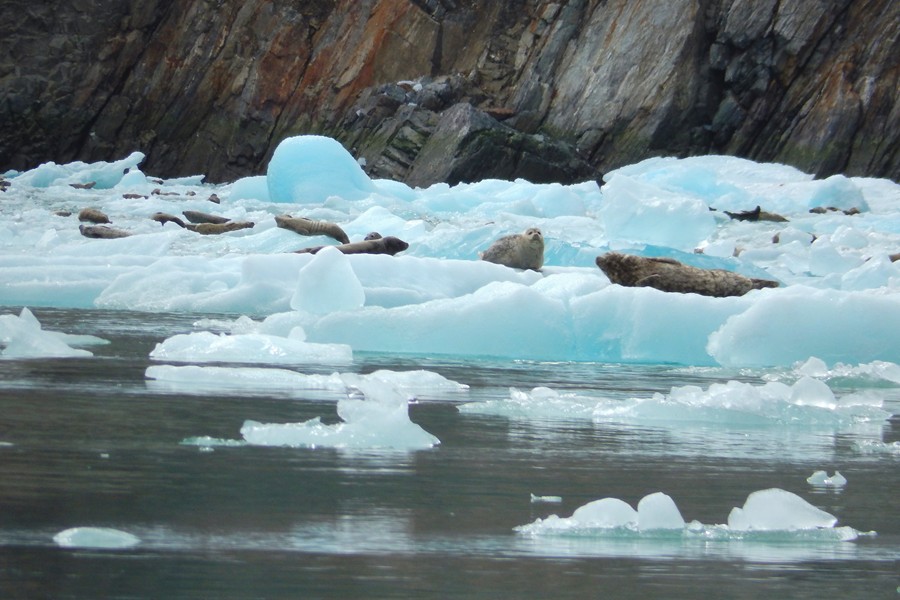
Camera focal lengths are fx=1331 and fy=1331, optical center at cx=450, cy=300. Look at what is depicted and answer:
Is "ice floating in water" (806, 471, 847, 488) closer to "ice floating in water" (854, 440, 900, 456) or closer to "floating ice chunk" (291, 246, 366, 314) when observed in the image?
"ice floating in water" (854, 440, 900, 456)

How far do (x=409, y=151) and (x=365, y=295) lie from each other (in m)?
17.0

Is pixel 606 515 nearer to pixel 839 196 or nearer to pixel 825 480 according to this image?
pixel 825 480

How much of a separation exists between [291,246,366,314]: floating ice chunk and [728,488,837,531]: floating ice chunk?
360 cm

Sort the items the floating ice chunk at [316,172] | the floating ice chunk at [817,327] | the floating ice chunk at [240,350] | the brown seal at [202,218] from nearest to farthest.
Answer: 1. the floating ice chunk at [240,350]
2. the floating ice chunk at [817,327]
3. the brown seal at [202,218]
4. the floating ice chunk at [316,172]

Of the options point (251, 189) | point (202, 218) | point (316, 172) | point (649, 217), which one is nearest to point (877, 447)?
point (649, 217)

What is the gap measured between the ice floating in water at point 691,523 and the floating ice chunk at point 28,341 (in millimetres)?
2949

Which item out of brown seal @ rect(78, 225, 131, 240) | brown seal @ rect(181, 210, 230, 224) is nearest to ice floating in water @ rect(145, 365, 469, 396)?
brown seal @ rect(78, 225, 131, 240)

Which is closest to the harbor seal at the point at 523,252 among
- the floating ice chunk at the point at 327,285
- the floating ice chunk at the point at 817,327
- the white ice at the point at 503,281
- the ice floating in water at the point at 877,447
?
the white ice at the point at 503,281

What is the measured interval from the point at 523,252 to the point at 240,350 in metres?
4.05

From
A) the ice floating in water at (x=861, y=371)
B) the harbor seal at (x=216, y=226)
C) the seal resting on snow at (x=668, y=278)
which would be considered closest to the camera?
the ice floating in water at (x=861, y=371)

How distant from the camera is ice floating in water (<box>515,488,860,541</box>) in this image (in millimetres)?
2279

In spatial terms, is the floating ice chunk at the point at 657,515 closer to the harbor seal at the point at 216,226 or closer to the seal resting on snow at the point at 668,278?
the seal resting on snow at the point at 668,278

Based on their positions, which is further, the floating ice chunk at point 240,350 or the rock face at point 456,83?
the rock face at point 456,83

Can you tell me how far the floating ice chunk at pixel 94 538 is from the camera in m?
2.00
